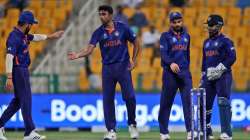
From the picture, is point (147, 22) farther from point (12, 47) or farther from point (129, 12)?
point (12, 47)

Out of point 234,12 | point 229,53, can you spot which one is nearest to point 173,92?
point 229,53

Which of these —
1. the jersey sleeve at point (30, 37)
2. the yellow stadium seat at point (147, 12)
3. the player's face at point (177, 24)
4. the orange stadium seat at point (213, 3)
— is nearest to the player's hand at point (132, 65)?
the player's face at point (177, 24)

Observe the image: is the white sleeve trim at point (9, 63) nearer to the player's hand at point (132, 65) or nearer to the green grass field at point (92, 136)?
the player's hand at point (132, 65)

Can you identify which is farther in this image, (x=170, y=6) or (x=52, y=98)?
(x=170, y=6)

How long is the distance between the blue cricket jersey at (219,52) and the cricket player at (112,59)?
138cm

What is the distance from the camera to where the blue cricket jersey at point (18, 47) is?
664 inches

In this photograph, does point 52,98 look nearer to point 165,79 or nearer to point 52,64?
point 52,64

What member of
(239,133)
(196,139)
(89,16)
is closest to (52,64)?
(89,16)

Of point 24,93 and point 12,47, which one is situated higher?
point 12,47

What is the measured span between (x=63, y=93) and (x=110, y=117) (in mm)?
5551

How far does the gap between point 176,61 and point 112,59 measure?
119cm

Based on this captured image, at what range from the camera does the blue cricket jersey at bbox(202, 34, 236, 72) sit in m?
16.8

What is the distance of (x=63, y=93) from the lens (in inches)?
889

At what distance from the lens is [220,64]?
1678 cm
